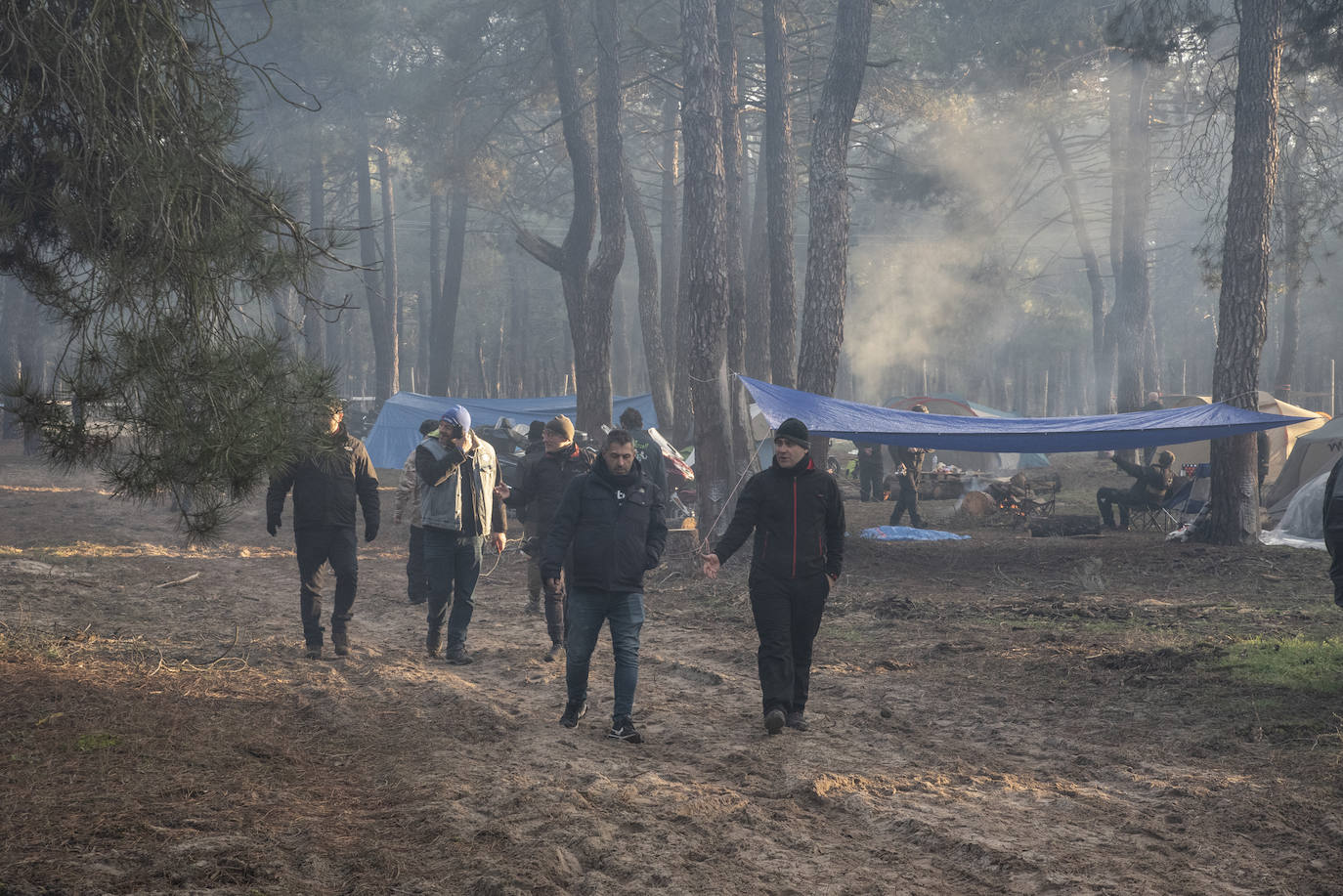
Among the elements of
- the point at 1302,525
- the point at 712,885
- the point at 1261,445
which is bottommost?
the point at 712,885

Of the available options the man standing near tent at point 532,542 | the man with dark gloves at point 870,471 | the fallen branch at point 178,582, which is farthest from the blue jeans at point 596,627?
the man with dark gloves at point 870,471

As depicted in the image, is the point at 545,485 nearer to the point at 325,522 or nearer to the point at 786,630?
the point at 325,522

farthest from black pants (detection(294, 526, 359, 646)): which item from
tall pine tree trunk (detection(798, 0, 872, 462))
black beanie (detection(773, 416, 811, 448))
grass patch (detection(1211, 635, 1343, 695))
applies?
tall pine tree trunk (detection(798, 0, 872, 462))

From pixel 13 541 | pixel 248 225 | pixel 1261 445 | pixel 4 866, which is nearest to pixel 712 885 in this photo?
pixel 4 866

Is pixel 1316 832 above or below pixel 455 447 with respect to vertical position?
below

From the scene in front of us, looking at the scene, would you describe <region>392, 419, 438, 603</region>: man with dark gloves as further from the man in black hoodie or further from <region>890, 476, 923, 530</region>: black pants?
<region>890, 476, 923, 530</region>: black pants

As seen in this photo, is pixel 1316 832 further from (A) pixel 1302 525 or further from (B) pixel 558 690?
(A) pixel 1302 525

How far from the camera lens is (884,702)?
6457 millimetres

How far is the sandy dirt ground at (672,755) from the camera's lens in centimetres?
380

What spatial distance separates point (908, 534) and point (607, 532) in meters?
8.52

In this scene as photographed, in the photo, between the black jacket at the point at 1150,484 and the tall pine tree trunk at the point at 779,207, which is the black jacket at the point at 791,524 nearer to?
the black jacket at the point at 1150,484

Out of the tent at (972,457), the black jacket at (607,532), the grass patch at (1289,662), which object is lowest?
the grass patch at (1289,662)

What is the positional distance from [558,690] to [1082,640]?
3.95 meters

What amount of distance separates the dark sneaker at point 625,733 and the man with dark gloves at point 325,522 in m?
2.51
